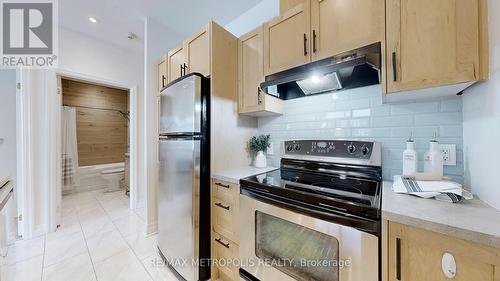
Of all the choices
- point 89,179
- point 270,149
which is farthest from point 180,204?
point 89,179

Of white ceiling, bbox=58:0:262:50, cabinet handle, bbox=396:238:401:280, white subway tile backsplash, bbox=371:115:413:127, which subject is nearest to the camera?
cabinet handle, bbox=396:238:401:280

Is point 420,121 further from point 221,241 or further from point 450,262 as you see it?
point 221,241

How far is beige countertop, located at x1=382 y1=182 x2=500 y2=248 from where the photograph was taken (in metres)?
0.58

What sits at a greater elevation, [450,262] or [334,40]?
[334,40]

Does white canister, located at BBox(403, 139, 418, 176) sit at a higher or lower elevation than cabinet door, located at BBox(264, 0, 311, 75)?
lower

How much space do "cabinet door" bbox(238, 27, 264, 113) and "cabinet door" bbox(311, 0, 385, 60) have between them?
1.56ft

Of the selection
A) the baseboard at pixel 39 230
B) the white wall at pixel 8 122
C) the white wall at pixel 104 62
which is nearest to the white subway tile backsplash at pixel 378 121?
the white wall at pixel 104 62

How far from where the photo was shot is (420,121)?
118 centimetres

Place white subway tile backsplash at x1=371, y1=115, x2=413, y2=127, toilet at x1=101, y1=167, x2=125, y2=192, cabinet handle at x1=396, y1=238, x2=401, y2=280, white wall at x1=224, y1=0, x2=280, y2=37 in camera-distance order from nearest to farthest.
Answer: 1. cabinet handle at x1=396, y1=238, x2=401, y2=280
2. white subway tile backsplash at x1=371, y1=115, x2=413, y2=127
3. white wall at x1=224, y1=0, x2=280, y2=37
4. toilet at x1=101, y1=167, x2=125, y2=192

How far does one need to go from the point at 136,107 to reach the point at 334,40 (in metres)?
3.10

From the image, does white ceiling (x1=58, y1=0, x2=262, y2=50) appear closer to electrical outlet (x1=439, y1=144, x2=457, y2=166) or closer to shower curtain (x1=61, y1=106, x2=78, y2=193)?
electrical outlet (x1=439, y1=144, x2=457, y2=166)

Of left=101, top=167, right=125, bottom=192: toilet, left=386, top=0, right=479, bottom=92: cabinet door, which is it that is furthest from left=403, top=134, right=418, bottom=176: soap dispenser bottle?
left=101, top=167, right=125, bottom=192: toilet

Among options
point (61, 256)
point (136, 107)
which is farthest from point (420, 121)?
point (136, 107)

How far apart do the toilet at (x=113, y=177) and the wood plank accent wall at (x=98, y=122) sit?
2.82 feet
